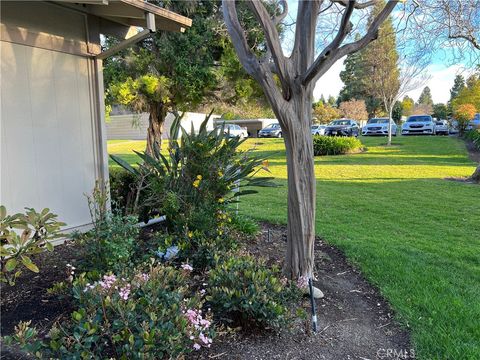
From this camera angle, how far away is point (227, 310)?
2510mm

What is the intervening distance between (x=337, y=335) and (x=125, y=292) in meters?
1.50

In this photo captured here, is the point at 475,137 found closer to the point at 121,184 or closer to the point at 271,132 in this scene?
the point at 271,132

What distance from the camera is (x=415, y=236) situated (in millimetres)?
5082

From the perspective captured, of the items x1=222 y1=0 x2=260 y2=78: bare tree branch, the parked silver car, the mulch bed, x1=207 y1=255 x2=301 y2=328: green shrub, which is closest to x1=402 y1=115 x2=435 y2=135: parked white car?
the parked silver car

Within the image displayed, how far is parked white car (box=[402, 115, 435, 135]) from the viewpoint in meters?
25.2

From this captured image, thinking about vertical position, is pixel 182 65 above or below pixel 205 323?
above

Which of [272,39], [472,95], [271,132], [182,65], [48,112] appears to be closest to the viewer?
[272,39]

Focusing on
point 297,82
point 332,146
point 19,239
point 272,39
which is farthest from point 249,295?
point 332,146

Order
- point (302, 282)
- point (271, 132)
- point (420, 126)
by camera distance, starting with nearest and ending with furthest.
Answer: point (302, 282)
point (420, 126)
point (271, 132)

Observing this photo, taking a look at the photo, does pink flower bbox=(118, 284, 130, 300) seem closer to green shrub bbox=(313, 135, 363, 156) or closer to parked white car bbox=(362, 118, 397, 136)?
green shrub bbox=(313, 135, 363, 156)

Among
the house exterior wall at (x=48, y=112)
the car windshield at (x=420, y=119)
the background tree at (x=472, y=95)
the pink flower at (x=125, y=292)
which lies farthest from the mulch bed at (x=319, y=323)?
the car windshield at (x=420, y=119)

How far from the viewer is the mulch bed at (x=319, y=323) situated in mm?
2387

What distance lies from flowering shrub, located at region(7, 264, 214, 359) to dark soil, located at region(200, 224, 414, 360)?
0.33m

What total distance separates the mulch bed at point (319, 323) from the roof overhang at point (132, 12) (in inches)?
110
